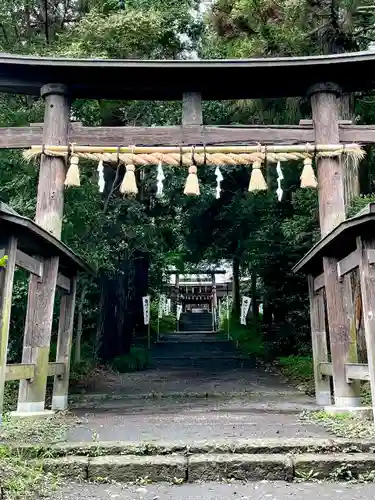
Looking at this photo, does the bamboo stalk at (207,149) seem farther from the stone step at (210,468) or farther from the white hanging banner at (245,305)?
the white hanging banner at (245,305)

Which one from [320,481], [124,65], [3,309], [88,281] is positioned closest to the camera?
[320,481]

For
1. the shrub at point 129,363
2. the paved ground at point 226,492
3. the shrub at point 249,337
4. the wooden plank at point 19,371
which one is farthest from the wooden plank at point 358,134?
the shrub at point 249,337

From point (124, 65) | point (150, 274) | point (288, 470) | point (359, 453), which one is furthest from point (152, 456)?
point (150, 274)

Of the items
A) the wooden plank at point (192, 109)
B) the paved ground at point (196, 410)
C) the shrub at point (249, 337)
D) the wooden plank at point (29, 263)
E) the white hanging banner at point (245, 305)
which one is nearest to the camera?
the paved ground at point (196, 410)

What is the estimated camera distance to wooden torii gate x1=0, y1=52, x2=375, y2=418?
770cm

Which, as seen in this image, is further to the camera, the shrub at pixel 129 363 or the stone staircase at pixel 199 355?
the stone staircase at pixel 199 355

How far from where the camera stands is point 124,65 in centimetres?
782

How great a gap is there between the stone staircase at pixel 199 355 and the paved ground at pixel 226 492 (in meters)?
9.95

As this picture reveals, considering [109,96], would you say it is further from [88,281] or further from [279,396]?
[279,396]

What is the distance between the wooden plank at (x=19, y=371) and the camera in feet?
19.7

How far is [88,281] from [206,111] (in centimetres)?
542

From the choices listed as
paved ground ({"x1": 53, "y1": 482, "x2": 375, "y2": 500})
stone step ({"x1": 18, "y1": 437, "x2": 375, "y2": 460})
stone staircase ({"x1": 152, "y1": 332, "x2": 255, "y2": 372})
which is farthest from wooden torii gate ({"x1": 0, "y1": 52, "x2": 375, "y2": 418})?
stone staircase ({"x1": 152, "y1": 332, "x2": 255, "y2": 372})

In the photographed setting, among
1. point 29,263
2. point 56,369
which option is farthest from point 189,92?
point 56,369

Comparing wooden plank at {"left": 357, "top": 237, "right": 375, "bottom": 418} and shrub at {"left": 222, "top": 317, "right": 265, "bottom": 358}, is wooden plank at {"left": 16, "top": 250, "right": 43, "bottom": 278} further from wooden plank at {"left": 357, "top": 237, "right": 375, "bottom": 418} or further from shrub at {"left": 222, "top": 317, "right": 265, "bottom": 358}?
shrub at {"left": 222, "top": 317, "right": 265, "bottom": 358}
